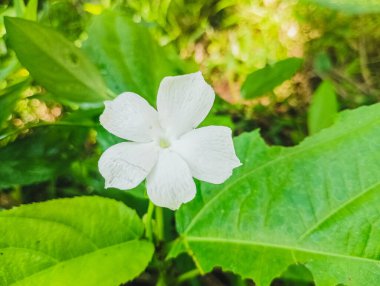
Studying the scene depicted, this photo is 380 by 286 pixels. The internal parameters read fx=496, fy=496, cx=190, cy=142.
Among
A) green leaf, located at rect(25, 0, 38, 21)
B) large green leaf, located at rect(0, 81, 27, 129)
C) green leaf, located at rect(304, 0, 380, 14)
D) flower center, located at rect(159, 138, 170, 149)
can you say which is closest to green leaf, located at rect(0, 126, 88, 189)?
large green leaf, located at rect(0, 81, 27, 129)

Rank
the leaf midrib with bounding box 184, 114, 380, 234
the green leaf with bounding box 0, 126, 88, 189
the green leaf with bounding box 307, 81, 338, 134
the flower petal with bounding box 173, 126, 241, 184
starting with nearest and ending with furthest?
the flower petal with bounding box 173, 126, 241, 184, the leaf midrib with bounding box 184, 114, 380, 234, the green leaf with bounding box 0, 126, 88, 189, the green leaf with bounding box 307, 81, 338, 134

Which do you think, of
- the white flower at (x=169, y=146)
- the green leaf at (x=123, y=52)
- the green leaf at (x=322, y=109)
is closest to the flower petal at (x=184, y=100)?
the white flower at (x=169, y=146)

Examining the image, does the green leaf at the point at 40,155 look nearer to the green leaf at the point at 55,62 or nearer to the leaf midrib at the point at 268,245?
the green leaf at the point at 55,62

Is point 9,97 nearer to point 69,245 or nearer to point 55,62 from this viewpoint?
point 55,62

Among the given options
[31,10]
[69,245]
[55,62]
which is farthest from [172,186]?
[31,10]

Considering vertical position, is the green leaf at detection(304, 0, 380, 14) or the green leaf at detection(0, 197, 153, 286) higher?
the green leaf at detection(304, 0, 380, 14)

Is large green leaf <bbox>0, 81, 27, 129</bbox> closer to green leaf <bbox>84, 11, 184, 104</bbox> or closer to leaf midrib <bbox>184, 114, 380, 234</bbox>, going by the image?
green leaf <bbox>84, 11, 184, 104</bbox>
